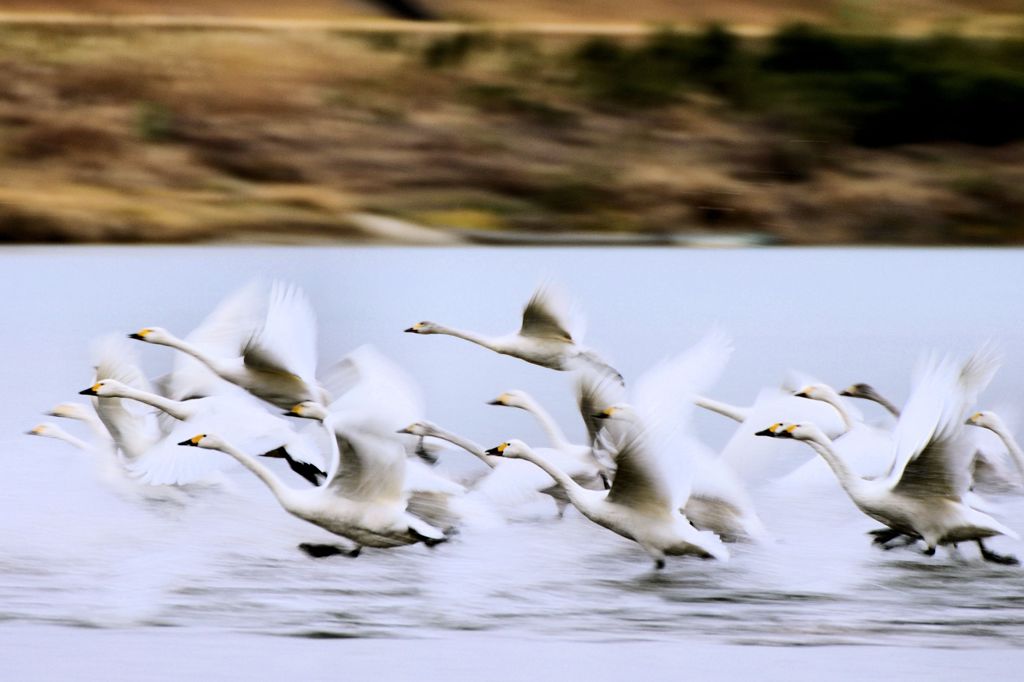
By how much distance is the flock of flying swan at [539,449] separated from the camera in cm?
441

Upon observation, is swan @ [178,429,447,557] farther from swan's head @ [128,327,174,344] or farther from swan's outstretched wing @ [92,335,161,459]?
swan's head @ [128,327,174,344]

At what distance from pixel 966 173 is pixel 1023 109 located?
1.63 metres

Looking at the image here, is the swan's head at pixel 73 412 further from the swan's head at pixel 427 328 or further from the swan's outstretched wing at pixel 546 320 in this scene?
the swan's outstretched wing at pixel 546 320

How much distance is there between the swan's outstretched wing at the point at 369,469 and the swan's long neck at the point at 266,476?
133 millimetres

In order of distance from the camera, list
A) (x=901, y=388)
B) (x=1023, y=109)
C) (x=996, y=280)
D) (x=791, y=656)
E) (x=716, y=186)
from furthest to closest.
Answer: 1. (x=1023, y=109)
2. (x=716, y=186)
3. (x=996, y=280)
4. (x=901, y=388)
5. (x=791, y=656)

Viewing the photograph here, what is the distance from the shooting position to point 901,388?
28.8 ft

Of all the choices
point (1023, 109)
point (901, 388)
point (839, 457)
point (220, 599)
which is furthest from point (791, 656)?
point (1023, 109)

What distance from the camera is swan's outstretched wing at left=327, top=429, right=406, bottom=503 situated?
444cm

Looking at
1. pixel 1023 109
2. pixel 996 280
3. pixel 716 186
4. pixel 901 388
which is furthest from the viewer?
pixel 1023 109

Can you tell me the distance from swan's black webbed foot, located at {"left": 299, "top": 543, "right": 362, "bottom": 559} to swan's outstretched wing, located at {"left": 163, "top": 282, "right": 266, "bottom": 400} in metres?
1.18

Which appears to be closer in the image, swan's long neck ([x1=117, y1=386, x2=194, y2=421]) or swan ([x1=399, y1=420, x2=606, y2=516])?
swan ([x1=399, y1=420, x2=606, y2=516])

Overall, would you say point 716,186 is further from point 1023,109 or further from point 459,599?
point 459,599

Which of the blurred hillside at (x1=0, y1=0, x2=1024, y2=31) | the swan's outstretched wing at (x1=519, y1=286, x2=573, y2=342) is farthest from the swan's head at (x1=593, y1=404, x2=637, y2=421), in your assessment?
the blurred hillside at (x1=0, y1=0, x2=1024, y2=31)

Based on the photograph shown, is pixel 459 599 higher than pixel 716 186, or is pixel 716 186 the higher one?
pixel 716 186
